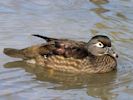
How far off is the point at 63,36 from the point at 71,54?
130 cm

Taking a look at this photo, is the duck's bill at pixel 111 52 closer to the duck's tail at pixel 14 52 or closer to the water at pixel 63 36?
the water at pixel 63 36

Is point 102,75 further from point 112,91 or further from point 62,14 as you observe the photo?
point 62,14

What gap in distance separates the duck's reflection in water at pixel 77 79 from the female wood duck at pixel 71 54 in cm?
11

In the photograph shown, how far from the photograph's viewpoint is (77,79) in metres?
8.92

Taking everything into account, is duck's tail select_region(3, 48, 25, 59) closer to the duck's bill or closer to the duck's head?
the duck's head

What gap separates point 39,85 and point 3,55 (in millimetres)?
1254

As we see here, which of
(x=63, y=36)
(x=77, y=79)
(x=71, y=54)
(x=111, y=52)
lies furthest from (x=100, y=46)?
(x=63, y=36)

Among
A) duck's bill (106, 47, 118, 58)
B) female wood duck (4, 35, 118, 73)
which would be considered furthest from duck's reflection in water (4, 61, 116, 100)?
duck's bill (106, 47, 118, 58)

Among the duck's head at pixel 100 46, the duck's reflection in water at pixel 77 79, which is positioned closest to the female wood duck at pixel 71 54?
the duck's head at pixel 100 46

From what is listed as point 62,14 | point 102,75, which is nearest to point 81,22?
point 62,14

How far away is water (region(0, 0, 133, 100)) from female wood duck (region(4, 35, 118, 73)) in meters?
0.14

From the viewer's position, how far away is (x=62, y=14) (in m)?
11.6

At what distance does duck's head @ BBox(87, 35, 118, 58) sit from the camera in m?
9.20

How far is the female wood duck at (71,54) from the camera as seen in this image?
9195 millimetres
